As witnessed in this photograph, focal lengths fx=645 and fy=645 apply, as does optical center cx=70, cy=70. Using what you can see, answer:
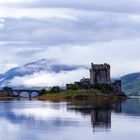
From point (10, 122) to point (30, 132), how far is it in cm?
2431

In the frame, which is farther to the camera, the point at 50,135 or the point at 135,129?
the point at 135,129

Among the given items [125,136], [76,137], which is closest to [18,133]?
[76,137]

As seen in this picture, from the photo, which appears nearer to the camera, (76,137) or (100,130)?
(76,137)

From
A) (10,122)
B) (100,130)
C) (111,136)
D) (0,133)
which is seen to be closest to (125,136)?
(111,136)

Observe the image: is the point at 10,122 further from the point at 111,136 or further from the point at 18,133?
the point at 111,136

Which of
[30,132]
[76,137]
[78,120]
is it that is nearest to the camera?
[76,137]

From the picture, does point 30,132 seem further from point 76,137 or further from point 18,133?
point 76,137

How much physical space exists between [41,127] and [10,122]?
14.6 metres

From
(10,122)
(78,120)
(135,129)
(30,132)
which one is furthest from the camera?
(78,120)

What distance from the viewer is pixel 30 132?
106188mm

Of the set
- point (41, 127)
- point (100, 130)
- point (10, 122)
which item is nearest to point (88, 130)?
point (100, 130)

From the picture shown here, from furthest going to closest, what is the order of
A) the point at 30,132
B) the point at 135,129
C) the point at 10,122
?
1. the point at 10,122
2. the point at 135,129
3. the point at 30,132

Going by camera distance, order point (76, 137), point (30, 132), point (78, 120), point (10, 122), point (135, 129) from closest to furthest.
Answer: point (76, 137)
point (30, 132)
point (135, 129)
point (10, 122)
point (78, 120)

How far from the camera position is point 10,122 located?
129875 millimetres
